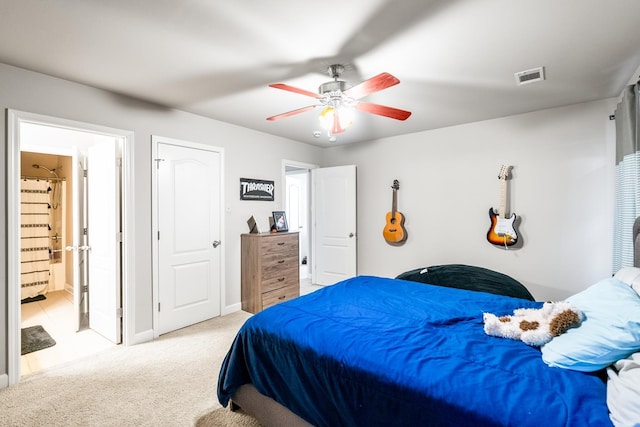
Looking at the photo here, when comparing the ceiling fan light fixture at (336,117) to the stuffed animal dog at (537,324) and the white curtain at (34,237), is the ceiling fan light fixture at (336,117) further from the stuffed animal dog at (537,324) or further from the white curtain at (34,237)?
the white curtain at (34,237)

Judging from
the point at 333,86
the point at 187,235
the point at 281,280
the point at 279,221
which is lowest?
the point at 281,280

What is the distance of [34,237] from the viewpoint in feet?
15.0

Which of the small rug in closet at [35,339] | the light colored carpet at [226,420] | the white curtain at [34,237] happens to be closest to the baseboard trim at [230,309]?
the small rug in closet at [35,339]

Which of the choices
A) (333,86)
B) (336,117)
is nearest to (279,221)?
(336,117)

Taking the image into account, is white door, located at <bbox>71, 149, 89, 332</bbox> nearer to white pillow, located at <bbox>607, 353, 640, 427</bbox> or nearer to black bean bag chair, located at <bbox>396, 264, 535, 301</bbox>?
black bean bag chair, located at <bbox>396, 264, 535, 301</bbox>

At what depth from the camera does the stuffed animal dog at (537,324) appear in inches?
52.7

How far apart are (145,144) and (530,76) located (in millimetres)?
3527

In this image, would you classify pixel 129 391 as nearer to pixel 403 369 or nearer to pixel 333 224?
pixel 403 369

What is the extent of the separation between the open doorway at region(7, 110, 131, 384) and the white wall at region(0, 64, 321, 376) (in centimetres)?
6

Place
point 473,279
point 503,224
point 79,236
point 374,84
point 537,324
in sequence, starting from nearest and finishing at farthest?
point 537,324 → point 374,84 → point 473,279 → point 79,236 → point 503,224

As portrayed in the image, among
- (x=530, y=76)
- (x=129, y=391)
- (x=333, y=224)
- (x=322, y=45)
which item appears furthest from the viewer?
(x=333, y=224)

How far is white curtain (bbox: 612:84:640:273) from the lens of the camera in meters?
2.28

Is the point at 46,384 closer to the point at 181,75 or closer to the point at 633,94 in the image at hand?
the point at 181,75

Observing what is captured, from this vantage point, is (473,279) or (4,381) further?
(473,279)
